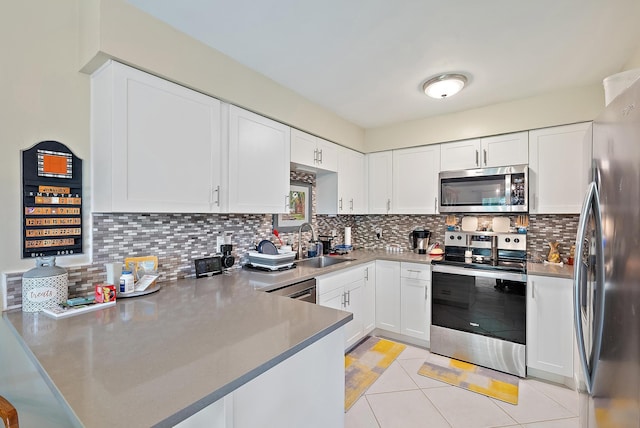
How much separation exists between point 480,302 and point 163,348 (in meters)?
2.54

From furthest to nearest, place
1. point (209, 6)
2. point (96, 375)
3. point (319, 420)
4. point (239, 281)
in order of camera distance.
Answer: point (239, 281) → point (209, 6) → point (319, 420) → point (96, 375)

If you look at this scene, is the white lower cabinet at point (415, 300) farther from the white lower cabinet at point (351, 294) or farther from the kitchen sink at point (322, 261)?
the kitchen sink at point (322, 261)

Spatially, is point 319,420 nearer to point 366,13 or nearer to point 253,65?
point 366,13

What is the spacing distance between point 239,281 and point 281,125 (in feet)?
4.25

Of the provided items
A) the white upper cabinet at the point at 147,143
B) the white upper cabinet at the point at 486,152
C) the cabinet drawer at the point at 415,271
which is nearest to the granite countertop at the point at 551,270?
the cabinet drawer at the point at 415,271

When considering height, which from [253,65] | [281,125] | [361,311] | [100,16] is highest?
[253,65]

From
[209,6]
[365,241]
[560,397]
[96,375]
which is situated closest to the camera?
[96,375]

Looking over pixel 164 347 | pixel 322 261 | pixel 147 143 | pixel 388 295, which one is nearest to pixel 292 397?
pixel 164 347

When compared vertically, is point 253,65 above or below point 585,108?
above

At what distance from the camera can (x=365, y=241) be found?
3.95 m

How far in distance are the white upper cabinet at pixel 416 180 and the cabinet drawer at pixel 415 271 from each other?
2.09ft

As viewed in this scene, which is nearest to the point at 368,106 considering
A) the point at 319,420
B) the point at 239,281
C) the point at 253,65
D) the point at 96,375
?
the point at 253,65

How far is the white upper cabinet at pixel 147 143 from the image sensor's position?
1.49 metres

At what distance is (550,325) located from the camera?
7.72ft
